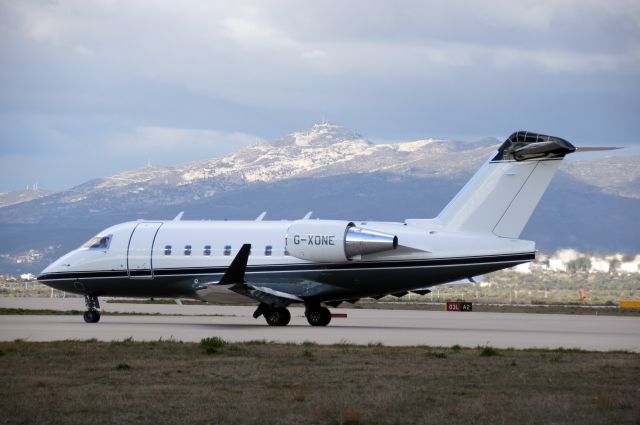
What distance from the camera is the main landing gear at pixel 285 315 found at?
131 ft

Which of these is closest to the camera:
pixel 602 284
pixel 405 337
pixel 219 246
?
pixel 405 337

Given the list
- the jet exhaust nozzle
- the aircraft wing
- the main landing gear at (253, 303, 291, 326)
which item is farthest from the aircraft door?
the jet exhaust nozzle

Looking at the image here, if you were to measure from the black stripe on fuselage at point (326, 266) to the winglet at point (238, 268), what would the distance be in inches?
75.8

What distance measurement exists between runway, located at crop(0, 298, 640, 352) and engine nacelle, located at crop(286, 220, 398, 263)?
8.54ft

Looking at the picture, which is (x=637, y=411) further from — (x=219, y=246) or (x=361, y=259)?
(x=219, y=246)

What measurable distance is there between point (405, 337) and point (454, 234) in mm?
4908

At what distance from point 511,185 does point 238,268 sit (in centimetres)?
959

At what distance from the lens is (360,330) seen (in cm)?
3797

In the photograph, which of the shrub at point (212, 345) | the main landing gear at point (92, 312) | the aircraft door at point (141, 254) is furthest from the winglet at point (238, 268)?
the shrub at point (212, 345)

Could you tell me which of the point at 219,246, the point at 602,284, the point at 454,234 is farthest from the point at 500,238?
the point at 602,284

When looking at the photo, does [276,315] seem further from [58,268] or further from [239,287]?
[58,268]

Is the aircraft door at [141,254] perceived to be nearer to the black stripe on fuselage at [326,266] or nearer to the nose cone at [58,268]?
the black stripe on fuselage at [326,266]

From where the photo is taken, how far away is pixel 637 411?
17734mm

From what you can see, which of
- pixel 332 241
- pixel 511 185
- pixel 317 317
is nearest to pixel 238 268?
pixel 332 241
